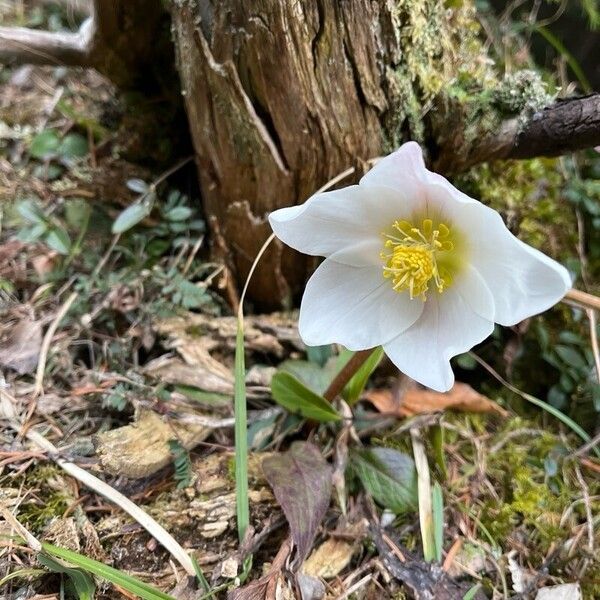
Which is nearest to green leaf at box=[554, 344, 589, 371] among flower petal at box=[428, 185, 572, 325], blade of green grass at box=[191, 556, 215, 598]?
flower petal at box=[428, 185, 572, 325]

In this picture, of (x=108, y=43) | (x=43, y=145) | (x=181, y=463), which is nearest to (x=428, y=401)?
(x=181, y=463)

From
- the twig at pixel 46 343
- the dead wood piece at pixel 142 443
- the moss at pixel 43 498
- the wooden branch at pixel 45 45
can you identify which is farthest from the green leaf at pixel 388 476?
the wooden branch at pixel 45 45

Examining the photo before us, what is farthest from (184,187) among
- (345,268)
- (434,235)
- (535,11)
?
(535,11)

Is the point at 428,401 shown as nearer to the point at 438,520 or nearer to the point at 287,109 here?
the point at 438,520

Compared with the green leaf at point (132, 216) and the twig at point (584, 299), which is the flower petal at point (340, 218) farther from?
the green leaf at point (132, 216)

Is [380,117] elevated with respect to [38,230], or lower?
elevated

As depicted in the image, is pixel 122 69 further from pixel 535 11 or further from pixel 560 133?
pixel 535 11

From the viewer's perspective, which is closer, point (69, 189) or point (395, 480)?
point (395, 480)
